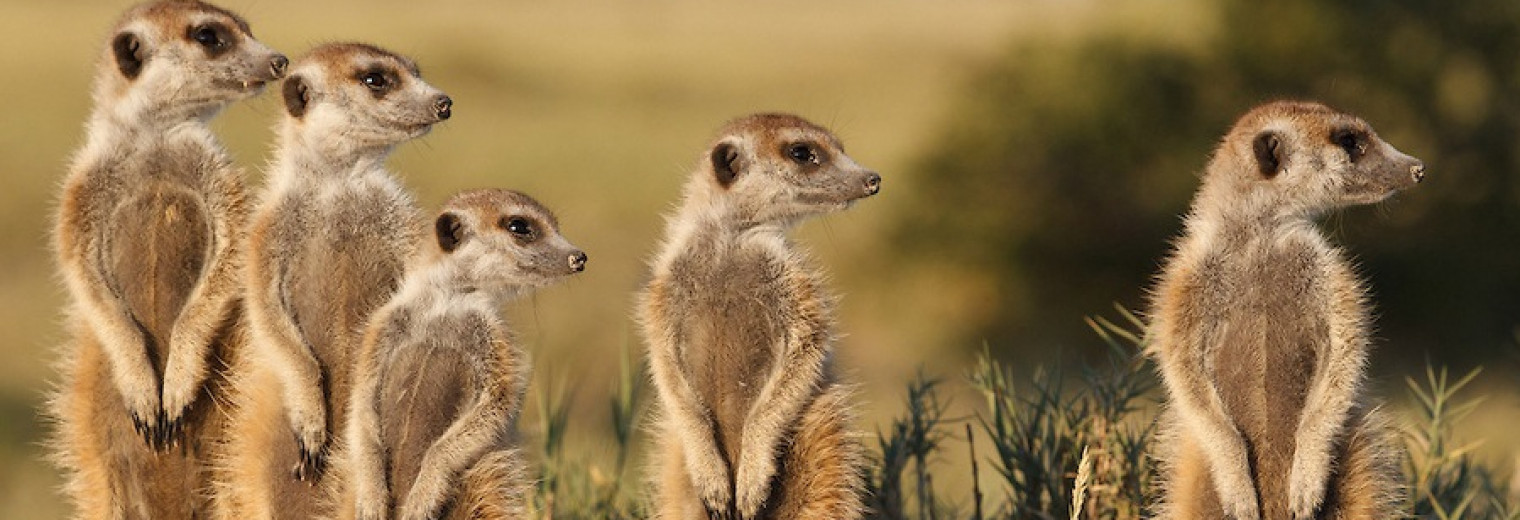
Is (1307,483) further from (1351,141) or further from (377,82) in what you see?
(377,82)

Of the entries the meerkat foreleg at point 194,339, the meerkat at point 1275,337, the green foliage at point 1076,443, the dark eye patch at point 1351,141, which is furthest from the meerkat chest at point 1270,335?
the meerkat foreleg at point 194,339

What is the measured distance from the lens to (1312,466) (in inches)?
170

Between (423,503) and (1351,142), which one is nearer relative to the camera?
(423,503)

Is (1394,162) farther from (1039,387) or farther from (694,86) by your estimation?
(694,86)

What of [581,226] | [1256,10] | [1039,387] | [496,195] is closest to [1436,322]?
[1256,10]

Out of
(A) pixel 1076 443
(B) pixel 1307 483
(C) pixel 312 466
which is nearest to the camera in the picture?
(B) pixel 1307 483

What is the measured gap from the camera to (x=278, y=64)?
15.5 ft

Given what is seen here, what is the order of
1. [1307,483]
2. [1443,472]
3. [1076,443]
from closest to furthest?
1. [1307,483]
2. [1076,443]
3. [1443,472]

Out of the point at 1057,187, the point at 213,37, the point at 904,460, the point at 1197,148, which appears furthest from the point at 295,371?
the point at 1057,187

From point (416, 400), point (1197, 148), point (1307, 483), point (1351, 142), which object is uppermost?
point (1197, 148)

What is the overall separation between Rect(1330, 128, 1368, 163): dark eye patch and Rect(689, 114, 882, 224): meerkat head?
1.06 meters

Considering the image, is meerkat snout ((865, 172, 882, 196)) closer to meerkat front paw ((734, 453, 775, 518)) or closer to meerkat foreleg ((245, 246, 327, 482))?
meerkat front paw ((734, 453, 775, 518))

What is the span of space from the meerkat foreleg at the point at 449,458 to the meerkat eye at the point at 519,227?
380 mm

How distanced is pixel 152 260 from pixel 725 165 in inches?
55.4
